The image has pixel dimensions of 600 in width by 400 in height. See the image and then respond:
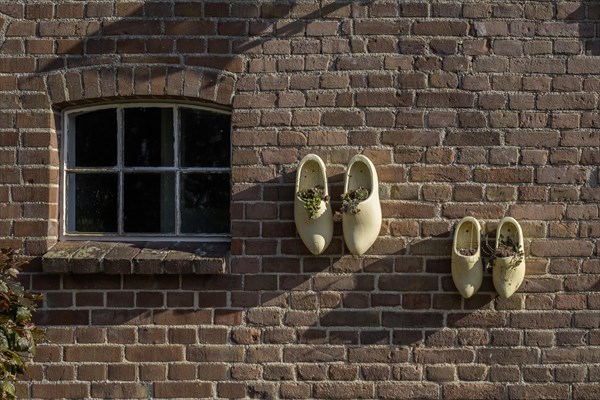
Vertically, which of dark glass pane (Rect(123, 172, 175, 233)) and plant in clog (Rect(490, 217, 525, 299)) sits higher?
dark glass pane (Rect(123, 172, 175, 233))

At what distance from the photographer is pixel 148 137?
4.57m

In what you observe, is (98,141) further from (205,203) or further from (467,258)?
(467,258)

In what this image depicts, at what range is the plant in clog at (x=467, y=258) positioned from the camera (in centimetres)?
420

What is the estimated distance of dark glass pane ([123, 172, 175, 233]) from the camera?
15.0 ft

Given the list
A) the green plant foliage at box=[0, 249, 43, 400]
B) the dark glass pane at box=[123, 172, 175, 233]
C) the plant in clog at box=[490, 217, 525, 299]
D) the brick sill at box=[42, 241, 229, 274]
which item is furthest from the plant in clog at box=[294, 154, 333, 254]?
the green plant foliage at box=[0, 249, 43, 400]

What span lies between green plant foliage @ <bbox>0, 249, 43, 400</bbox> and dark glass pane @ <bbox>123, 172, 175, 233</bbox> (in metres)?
0.75

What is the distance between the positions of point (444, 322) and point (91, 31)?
104 inches

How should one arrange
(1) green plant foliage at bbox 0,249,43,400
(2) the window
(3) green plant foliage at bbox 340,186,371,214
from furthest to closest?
(2) the window, (3) green plant foliage at bbox 340,186,371,214, (1) green plant foliage at bbox 0,249,43,400

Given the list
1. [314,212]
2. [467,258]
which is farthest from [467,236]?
[314,212]

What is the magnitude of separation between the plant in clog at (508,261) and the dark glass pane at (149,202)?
6.20ft

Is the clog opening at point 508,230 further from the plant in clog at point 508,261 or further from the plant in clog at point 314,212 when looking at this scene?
the plant in clog at point 314,212

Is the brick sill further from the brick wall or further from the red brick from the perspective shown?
the red brick

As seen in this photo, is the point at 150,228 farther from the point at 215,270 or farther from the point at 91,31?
the point at 91,31

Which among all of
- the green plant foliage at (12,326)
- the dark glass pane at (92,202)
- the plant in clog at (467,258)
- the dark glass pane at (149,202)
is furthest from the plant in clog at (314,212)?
the green plant foliage at (12,326)
